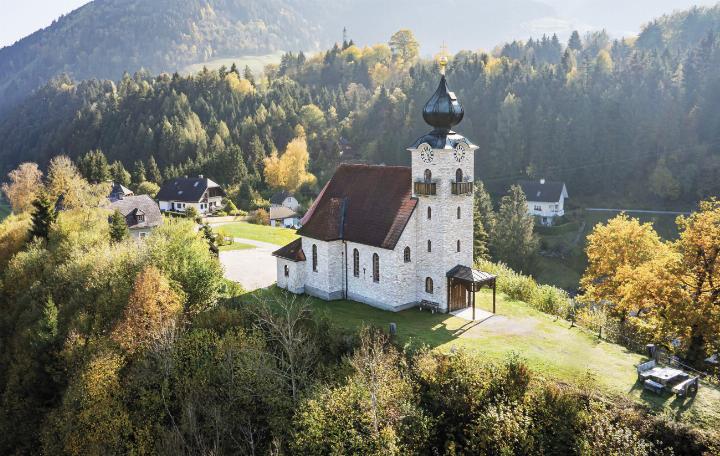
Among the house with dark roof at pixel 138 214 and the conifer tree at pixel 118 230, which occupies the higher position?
the conifer tree at pixel 118 230

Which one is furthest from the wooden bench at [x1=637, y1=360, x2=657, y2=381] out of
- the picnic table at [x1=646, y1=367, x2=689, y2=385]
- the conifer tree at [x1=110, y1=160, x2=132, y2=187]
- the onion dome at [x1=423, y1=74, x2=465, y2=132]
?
the conifer tree at [x1=110, y1=160, x2=132, y2=187]

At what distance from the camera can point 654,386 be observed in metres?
21.7

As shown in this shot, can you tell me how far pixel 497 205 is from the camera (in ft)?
259

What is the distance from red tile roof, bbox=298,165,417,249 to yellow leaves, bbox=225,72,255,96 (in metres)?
87.2

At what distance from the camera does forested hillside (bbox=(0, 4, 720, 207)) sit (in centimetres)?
8331

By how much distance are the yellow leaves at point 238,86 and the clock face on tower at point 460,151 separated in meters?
94.3

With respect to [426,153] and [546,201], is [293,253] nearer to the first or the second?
[426,153]

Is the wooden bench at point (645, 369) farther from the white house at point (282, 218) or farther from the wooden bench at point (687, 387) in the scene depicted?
the white house at point (282, 218)

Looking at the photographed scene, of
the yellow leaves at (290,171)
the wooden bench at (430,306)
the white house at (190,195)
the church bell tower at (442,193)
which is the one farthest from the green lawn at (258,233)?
the church bell tower at (442,193)

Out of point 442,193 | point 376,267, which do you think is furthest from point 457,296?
point 442,193

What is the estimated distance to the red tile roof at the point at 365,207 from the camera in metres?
31.9

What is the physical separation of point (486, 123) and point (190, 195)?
4756 centimetres

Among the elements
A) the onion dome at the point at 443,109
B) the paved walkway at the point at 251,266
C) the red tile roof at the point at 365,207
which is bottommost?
the paved walkway at the point at 251,266

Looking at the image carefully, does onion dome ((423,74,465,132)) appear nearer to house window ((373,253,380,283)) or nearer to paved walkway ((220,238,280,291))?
house window ((373,253,380,283))
